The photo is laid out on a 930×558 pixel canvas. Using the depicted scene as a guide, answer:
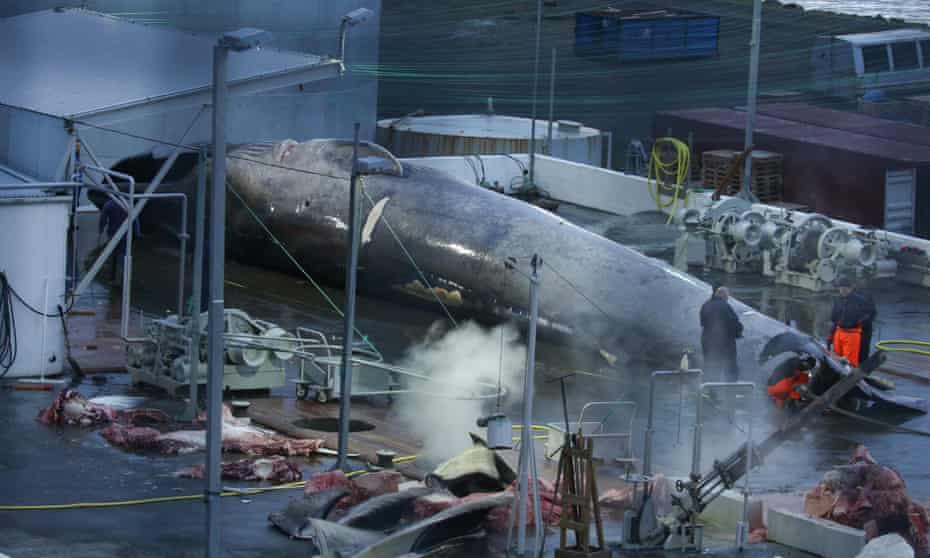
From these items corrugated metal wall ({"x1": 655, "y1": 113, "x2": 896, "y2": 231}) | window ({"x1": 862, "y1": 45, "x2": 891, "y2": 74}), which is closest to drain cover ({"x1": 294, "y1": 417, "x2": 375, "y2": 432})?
corrugated metal wall ({"x1": 655, "y1": 113, "x2": 896, "y2": 231})

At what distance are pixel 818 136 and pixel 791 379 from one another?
17.5 metres

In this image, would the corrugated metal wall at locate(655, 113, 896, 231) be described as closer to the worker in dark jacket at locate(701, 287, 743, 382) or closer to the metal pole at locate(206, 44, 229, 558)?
the worker in dark jacket at locate(701, 287, 743, 382)

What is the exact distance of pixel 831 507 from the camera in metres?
19.4

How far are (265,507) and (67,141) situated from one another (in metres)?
9.49

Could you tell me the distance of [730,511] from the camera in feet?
65.1

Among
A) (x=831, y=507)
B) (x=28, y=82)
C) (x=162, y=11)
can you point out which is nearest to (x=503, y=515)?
(x=831, y=507)

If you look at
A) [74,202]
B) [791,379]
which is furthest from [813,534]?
[74,202]

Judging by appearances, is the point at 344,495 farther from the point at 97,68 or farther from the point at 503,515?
the point at 97,68

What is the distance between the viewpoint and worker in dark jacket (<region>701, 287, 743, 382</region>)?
25047mm

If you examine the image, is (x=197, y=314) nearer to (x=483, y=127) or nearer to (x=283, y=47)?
(x=283, y=47)

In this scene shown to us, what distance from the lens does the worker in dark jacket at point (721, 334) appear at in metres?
25.0

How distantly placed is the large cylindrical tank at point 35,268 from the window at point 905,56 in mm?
36272

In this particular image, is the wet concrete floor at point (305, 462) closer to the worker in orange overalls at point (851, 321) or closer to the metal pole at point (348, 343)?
the metal pole at point (348, 343)

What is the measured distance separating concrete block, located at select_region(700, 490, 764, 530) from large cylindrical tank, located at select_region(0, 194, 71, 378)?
1035 cm
